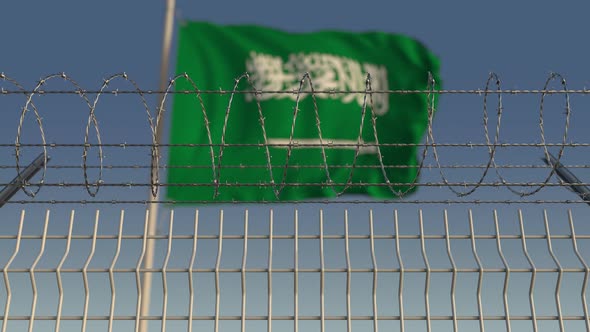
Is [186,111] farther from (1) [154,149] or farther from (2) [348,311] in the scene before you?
(2) [348,311]

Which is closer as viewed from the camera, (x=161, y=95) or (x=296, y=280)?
(x=296, y=280)

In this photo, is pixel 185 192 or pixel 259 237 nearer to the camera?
Result: pixel 259 237

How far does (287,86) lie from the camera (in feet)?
45.0

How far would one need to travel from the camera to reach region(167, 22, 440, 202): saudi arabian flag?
12.9 m

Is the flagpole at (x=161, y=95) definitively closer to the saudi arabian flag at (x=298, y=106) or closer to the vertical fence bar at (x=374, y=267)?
the saudi arabian flag at (x=298, y=106)

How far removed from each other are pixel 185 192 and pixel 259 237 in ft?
19.5

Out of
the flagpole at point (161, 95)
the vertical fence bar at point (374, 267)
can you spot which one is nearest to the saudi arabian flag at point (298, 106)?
the flagpole at point (161, 95)

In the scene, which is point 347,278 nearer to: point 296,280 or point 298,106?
point 296,280

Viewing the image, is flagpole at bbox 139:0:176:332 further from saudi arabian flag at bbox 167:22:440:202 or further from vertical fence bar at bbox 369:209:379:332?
vertical fence bar at bbox 369:209:379:332

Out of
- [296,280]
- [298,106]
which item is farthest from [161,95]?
[296,280]

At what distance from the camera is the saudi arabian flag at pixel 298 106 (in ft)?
42.2

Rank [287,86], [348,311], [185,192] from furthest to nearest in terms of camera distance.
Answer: [287,86]
[185,192]
[348,311]

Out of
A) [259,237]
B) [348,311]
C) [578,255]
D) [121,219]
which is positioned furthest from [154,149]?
[578,255]

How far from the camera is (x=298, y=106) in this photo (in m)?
13.5
